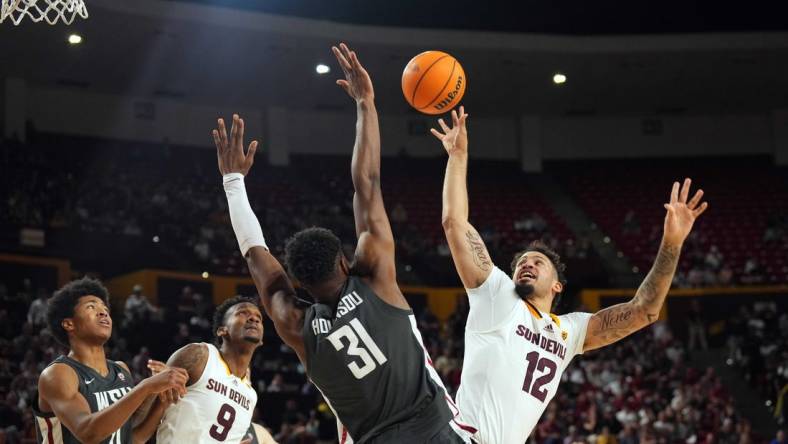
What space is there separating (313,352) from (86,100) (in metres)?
23.1

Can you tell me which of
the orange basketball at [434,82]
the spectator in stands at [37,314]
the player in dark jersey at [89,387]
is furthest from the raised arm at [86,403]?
the spectator in stands at [37,314]

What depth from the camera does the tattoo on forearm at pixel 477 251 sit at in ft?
17.5

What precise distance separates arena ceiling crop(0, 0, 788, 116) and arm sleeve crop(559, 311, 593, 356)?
1596 cm

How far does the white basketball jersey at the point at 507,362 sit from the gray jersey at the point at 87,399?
5.86 ft

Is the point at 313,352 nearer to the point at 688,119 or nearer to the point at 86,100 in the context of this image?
the point at 86,100

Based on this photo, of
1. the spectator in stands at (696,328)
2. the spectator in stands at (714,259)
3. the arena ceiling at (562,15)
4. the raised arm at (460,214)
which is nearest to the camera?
the raised arm at (460,214)

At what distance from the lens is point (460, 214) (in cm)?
525

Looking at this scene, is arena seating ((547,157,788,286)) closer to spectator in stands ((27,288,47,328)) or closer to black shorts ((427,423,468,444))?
spectator in stands ((27,288,47,328))

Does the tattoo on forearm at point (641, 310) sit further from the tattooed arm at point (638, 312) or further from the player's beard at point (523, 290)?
the player's beard at point (523, 290)

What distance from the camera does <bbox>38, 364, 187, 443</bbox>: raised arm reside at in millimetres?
4961

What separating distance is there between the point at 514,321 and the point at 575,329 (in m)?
0.47

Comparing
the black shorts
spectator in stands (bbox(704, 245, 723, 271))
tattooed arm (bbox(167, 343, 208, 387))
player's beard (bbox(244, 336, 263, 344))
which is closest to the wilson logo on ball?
player's beard (bbox(244, 336, 263, 344))

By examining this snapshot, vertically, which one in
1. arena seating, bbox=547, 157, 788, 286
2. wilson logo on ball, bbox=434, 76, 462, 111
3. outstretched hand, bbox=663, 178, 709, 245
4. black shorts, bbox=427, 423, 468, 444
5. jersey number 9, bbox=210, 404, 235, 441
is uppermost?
arena seating, bbox=547, 157, 788, 286

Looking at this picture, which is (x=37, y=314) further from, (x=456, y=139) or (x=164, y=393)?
(x=456, y=139)
